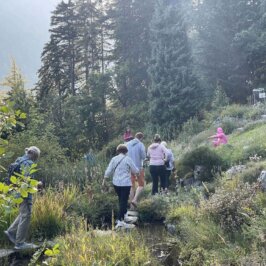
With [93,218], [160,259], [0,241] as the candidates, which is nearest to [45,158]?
[93,218]

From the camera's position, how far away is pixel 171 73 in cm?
2259

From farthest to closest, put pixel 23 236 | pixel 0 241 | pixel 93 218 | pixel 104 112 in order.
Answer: pixel 104 112, pixel 93 218, pixel 0 241, pixel 23 236

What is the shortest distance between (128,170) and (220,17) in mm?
18031

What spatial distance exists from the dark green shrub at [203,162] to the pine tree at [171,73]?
10.5 m

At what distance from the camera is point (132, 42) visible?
27.2m

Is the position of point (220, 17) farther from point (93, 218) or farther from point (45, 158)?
point (93, 218)

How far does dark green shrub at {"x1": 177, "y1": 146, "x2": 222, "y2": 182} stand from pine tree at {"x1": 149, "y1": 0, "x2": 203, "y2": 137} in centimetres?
1052

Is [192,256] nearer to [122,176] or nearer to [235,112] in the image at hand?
[122,176]

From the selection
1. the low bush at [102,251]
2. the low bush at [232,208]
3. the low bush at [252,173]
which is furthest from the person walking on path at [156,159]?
the low bush at [102,251]

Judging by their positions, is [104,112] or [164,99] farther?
[104,112]

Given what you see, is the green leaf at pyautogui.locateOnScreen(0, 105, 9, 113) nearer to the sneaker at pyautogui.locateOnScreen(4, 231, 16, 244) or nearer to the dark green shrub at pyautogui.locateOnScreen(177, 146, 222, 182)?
the sneaker at pyautogui.locateOnScreen(4, 231, 16, 244)

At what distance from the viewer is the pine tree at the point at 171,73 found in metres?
21.9

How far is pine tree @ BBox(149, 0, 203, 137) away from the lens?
21938mm

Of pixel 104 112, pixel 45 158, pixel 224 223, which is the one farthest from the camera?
pixel 104 112
